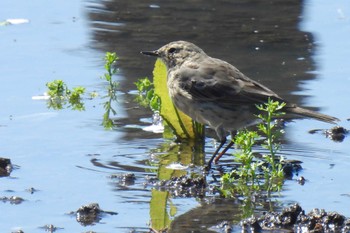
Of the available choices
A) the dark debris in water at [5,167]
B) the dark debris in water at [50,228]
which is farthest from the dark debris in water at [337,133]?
the dark debris in water at [50,228]

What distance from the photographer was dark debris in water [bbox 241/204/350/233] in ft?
24.6

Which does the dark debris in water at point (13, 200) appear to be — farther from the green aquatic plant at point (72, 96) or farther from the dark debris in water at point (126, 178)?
the green aquatic plant at point (72, 96)

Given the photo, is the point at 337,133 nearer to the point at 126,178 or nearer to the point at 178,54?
the point at 178,54

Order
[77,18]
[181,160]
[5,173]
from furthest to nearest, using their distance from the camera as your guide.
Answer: [77,18], [181,160], [5,173]

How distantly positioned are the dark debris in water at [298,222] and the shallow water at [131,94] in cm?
28

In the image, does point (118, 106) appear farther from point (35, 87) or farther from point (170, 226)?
point (170, 226)

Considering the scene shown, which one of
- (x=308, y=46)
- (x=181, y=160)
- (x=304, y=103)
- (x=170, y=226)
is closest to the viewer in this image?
(x=170, y=226)

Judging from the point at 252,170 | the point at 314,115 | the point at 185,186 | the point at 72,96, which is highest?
the point at 314,115

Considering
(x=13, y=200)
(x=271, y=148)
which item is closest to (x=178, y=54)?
(x=271, y=148)

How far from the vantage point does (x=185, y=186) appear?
8.48 m

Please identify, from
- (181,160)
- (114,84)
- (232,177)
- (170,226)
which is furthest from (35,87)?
(170,226)

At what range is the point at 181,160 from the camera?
9516mm

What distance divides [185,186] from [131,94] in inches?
117

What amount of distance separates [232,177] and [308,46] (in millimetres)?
4729
